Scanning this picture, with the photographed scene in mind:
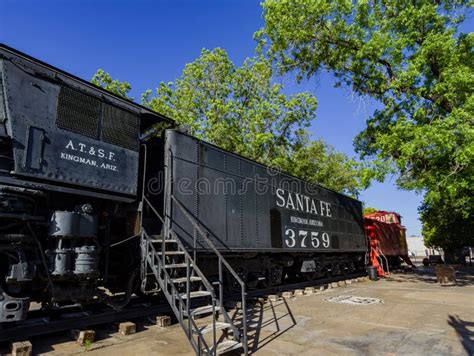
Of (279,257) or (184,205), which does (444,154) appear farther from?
(184,205)

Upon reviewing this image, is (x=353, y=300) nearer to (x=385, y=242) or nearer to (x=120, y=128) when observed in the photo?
(x=120, y=128)

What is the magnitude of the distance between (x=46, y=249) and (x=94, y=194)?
46.3 inches

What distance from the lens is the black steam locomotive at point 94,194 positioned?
17.0 feet

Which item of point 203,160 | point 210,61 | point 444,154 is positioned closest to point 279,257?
point 203,160

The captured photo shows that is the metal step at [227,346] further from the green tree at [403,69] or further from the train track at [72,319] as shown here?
the green tree at [403,69]

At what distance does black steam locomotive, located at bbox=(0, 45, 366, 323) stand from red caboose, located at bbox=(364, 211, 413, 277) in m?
11.8

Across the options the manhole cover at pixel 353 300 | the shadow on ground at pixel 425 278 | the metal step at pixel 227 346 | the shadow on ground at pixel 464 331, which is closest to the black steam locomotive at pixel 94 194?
the metal step at pixel 227 346

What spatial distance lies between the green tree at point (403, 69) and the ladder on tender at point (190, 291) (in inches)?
386

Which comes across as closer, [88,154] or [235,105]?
[88,154]

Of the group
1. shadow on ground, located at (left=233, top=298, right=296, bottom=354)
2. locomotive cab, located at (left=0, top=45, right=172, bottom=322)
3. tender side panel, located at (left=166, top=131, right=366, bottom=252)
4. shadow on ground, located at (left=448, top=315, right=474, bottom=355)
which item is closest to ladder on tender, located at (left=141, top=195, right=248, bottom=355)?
shadow on ground, located at (left=233, top=298, right=296, bottom=354)

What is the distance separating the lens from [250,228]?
972cm

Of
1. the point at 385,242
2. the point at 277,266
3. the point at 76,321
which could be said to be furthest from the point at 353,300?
the point at 385,242

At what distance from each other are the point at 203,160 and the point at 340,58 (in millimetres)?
11385

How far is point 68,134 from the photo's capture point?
19.4 feet
